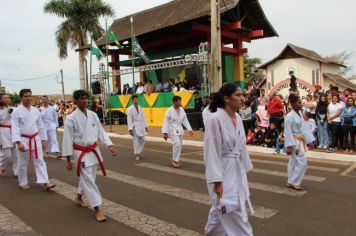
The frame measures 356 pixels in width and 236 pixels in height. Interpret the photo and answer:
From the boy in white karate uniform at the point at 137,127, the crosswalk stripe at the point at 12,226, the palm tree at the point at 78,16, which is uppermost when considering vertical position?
the palm tree at the point at 78,16

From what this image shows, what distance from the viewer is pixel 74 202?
6324 millimetres

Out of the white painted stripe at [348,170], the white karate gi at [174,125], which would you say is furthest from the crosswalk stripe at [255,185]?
the white painted stripe at [348,170]

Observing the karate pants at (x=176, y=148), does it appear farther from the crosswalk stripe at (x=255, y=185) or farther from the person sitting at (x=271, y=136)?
the person sitting at (x=271, y=136)

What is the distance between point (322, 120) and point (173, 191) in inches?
242

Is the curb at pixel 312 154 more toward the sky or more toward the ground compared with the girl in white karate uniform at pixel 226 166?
more toward the ground

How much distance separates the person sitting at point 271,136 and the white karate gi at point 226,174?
8353mm

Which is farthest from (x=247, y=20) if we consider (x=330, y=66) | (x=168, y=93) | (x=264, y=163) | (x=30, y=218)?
(x=30, y=218)

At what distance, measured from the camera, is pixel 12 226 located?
5.17 m

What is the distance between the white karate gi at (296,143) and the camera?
22.5ft

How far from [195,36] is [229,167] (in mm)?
19028

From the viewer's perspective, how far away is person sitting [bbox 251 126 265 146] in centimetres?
1251

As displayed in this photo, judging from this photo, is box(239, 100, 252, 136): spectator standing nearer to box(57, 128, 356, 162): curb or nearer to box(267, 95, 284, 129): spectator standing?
box(267, 95, 284, 129): spectator standing

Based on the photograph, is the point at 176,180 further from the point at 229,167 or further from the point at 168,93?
the point at 168,93

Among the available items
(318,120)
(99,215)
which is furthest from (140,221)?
(318,120)
